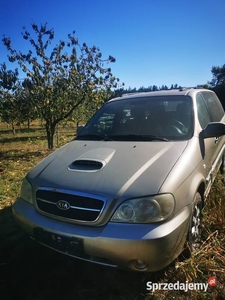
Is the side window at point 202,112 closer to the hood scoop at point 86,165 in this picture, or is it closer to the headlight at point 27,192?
the hood scoop at point 86,165

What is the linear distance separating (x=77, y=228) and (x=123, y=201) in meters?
0.48

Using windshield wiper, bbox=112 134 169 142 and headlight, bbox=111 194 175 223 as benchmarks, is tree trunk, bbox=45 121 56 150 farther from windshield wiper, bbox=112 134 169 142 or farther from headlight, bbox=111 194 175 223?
headlight, bbox=111 194 175 223

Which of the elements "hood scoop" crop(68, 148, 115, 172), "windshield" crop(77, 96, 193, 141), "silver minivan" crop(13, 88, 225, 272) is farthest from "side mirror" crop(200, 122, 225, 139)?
"hood scoop" crop(68, 148, 115, 172)

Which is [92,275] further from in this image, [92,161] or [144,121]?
[144,121]

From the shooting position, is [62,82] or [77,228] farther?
[62,82]

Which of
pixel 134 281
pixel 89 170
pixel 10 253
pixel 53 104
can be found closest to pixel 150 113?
pixel 89 170

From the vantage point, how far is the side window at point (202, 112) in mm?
2949

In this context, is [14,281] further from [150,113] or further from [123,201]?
[150,113]

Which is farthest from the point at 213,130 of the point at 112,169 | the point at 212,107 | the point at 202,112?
the point at 212,107

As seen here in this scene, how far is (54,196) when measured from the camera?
6.72ft

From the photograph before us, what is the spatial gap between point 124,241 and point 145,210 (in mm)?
295

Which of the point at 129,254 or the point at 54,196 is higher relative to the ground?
the point at 54,196

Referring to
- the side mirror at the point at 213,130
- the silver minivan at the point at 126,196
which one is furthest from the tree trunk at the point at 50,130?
the side mirror at the point at 213,130

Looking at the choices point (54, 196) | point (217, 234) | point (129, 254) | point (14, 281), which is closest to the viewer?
point (129, 254)
